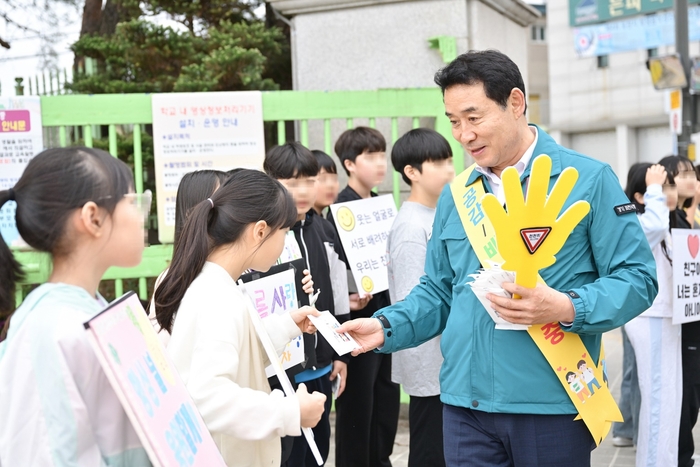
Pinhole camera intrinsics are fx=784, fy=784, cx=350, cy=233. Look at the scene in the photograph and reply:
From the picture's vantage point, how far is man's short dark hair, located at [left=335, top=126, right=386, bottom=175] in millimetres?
5083

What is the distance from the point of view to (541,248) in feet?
7.63

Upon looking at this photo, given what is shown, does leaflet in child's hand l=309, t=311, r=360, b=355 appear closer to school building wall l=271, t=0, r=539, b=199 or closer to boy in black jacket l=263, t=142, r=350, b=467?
boy in black jacket l=263, t=142, r=350, b=467

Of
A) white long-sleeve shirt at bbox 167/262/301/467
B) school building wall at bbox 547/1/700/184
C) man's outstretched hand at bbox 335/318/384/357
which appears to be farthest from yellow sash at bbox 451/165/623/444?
school building wall at bbox 547/1/700/184

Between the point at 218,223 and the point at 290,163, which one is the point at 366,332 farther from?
the point at 290,163

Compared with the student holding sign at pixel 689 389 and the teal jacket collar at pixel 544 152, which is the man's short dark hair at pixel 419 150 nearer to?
the teal jacket collar at pixel 544 152

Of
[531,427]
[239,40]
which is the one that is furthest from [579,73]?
[531,427]

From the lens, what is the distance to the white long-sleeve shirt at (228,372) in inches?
84.4

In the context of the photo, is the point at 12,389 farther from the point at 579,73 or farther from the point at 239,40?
the point at 579,73

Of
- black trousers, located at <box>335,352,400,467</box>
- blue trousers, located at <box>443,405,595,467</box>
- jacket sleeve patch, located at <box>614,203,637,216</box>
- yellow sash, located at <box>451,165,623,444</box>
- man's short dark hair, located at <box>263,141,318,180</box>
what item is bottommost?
black trousers, located at <box>335,352,400,467</box>

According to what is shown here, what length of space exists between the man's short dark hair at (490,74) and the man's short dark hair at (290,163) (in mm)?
1455

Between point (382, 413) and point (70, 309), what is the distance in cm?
334

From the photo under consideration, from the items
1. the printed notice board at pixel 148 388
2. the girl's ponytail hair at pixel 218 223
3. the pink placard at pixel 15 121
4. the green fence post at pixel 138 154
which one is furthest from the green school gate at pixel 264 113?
the printed notice board at pixel 148 388

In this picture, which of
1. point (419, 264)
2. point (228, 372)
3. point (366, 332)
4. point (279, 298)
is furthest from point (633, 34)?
point (228, 372)

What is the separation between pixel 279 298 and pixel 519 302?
55.6 inches
